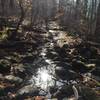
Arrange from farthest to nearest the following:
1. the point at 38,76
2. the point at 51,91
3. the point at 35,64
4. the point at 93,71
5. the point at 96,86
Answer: the point at 35,64
the point at 93,71
the point at 38,76
the point at 96,86
the point at 51,91

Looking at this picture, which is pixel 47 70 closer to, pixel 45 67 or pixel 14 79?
pixel 45 67

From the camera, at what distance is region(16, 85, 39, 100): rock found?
1013cm

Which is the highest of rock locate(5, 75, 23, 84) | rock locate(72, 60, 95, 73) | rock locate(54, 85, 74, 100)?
rock locate(5, 75, 23, 84)

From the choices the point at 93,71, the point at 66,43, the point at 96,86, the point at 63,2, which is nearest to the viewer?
the point at 96,86

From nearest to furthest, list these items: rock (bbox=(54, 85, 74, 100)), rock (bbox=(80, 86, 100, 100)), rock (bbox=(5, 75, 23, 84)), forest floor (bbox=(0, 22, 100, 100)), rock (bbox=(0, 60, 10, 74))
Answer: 1. rock (bbox=(80, 86, 100, 100))
2. rock (bbox=(54, 85, 74, 100))
3. forest floor (bbox=(0, 22, 100, 100))
4. rock (bbox=(5, 75, 23, 84))
5. rock (bbox=(0, 60, 10, 74))

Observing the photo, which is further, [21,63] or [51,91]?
[21,63]

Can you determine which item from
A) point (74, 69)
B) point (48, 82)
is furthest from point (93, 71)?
point (48, 82)

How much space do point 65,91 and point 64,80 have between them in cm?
179

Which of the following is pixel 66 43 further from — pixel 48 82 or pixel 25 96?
pixel 25 96

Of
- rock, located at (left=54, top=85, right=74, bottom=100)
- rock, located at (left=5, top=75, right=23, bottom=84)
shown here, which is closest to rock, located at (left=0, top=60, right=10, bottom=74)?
rock, located at (left=5, top=75, right=23, bottom=84)

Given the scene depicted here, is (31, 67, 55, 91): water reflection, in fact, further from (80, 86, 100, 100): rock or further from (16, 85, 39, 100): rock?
(80, 86, 100, 100): rock

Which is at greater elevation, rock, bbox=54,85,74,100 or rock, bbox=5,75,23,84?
rock, bbox=5,75,23,84

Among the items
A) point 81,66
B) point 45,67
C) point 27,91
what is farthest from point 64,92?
point 81,66

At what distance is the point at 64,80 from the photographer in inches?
489
